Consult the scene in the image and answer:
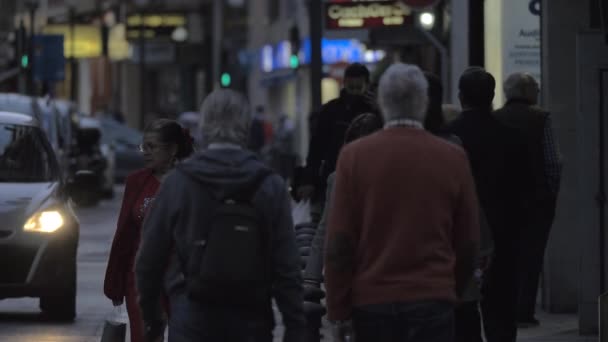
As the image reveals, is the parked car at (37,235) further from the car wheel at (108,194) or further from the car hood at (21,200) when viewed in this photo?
the car wheel at (108,194)

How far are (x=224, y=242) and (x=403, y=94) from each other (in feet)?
2.88

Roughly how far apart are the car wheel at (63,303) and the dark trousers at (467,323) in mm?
5073

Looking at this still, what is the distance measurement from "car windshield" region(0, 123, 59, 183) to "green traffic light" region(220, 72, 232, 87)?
19492 millimetres

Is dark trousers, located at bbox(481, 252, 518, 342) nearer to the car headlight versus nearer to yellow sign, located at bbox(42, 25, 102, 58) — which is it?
the car headlight

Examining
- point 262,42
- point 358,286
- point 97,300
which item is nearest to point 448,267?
point 358,286

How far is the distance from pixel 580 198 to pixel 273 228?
20.3 ft

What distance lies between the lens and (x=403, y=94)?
6.87 metres

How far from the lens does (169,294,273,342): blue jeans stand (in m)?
6.62

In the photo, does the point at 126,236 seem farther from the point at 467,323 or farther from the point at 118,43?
the point at 118,43

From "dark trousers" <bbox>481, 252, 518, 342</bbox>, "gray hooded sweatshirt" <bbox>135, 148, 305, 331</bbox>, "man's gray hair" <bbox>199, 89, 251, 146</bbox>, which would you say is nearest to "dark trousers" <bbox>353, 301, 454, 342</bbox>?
"gray hooded sweatshirt" <bbox>135, 148, 305, 331</bbox>

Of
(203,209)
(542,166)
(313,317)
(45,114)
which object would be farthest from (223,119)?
(45,114)

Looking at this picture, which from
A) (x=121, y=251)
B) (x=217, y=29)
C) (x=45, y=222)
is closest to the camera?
(x=121, y=251)

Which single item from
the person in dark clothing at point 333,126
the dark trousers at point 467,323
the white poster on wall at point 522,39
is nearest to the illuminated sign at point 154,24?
the white poster on wall at point 522,39

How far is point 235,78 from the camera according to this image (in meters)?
36.6
